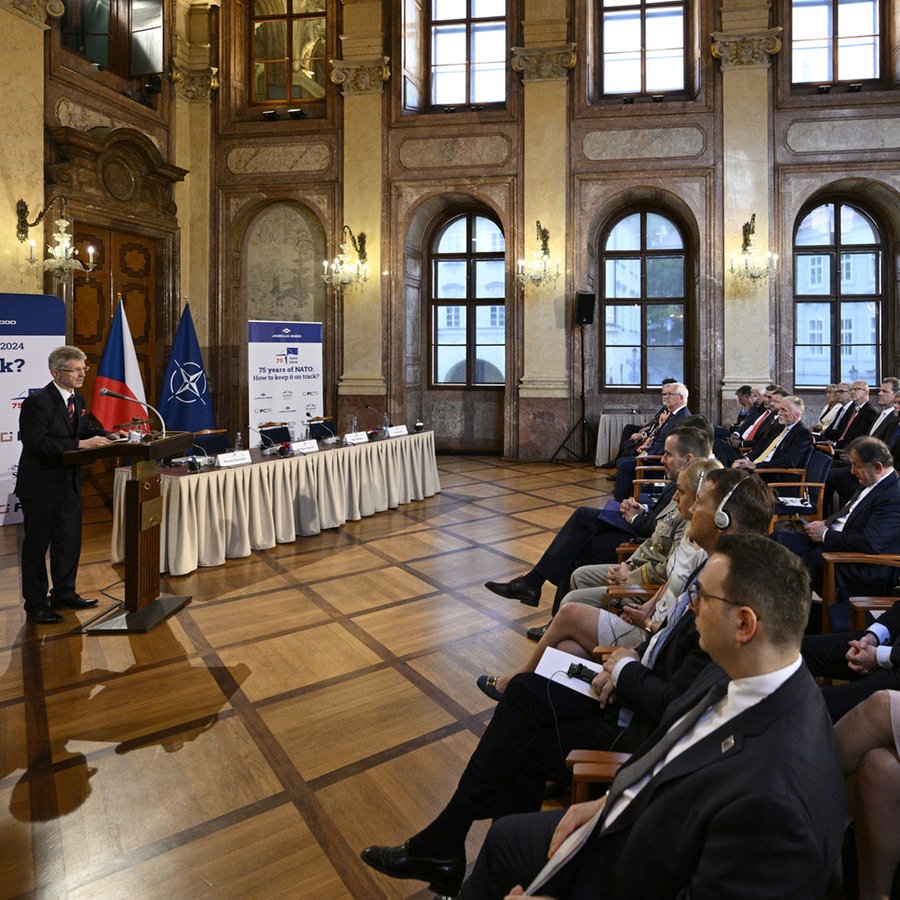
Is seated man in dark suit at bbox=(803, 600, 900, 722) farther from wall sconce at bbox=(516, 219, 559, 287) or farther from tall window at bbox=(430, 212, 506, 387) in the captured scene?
tall window at bbox=(430, 212, 506, 387)

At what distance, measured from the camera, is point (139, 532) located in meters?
4.09

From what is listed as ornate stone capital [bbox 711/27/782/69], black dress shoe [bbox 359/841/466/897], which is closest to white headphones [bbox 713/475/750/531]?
black dress shoe [bbox 359/841/466/897]

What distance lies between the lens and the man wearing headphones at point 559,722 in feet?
6.61

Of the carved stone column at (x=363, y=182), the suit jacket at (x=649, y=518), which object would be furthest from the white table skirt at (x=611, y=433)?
the suit jacket at (x=649, y=518)

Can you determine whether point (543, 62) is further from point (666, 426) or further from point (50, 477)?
point (50, 477)

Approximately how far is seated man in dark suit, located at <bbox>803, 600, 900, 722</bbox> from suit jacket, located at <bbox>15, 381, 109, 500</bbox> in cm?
359

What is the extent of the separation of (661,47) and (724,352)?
4.32 m

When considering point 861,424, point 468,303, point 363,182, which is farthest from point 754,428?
point 363,182

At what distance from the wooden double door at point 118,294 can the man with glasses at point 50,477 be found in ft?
17.2

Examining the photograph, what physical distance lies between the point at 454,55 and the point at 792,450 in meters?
8.04

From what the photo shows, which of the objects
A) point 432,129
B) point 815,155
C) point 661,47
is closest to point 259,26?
point 432,129

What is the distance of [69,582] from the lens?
439 centimetres

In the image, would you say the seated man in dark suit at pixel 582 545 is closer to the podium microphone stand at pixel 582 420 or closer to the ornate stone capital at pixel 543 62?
the podium microphone stand at pixel 582 420

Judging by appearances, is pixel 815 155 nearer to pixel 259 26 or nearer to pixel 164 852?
pixel 259 26
